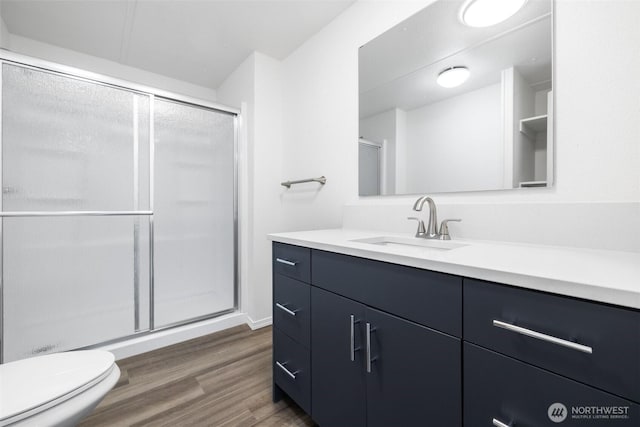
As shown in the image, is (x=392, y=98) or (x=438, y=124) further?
(x=392, y=98)

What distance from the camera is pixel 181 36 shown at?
2.02m

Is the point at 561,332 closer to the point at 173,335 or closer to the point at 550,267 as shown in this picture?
the point at 550,267

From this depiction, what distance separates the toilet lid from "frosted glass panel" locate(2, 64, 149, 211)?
1132mm

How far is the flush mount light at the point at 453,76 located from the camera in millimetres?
1198

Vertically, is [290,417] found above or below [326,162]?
below

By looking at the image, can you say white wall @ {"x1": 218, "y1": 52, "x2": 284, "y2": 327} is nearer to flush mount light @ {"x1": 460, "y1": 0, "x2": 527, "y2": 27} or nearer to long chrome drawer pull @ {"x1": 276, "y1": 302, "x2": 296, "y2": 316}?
long chrome drawer pull @ {"x1": 276, "y1": 302, "x2": 296, "y2": 316}

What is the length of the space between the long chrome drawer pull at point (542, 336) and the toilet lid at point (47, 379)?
3.89 ft

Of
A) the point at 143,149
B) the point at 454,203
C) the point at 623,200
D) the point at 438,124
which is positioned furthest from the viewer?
the point at 143,149

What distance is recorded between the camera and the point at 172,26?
1.90 meters

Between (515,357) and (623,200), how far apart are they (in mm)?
683

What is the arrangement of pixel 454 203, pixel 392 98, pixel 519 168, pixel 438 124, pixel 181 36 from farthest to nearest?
pixel 181 36
pixel 392 98
pixel 438 124
pixel 454 203
pixel 519 168

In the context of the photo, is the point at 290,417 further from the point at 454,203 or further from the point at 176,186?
the point at 176,186

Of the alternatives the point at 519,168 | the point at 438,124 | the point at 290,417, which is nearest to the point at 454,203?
the point at 519,168

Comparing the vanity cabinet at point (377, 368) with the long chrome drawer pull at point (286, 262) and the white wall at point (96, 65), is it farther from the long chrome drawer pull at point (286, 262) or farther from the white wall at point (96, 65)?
the white wall at point (96, 65)
